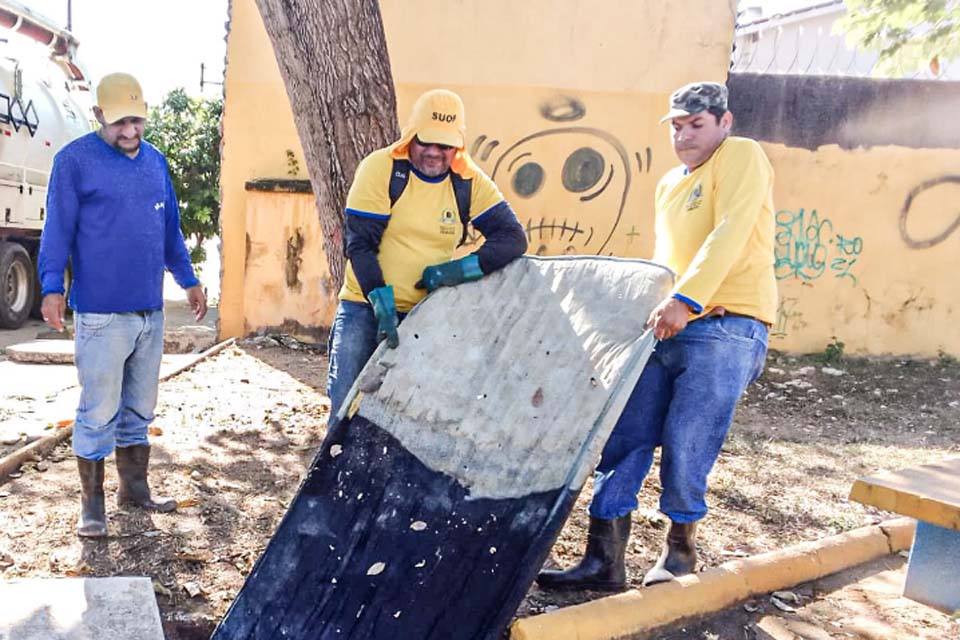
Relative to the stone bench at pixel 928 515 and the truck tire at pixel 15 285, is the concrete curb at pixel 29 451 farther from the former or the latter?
the truck tire at pixel 15 285

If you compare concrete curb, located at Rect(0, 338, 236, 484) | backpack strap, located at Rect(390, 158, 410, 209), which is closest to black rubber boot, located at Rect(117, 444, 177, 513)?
concrete curb, located at Rect(0, 338, 236, 484)

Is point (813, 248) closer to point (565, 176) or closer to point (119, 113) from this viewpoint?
point (565, 176)

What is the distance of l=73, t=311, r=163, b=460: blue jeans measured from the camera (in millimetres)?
3041

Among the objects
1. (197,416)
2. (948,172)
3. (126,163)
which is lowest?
(197,416)

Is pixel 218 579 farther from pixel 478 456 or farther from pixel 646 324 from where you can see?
pixel 646 324

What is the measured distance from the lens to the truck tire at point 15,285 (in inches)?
369

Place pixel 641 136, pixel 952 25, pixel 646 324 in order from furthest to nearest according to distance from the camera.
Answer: pixel 952 25, pixel 641 136, pixel 646 324

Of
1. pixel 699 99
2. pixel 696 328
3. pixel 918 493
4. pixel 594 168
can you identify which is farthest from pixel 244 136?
pixel 918 493

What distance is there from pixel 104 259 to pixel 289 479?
1.42 meters

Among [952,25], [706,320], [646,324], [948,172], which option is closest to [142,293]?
[646,324]

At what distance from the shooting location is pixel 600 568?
2.88m

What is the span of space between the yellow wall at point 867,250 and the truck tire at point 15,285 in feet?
28.4

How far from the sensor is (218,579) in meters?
2.82

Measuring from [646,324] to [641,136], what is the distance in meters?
5.06
